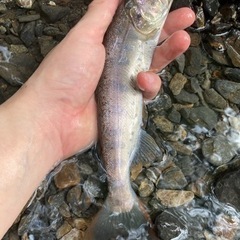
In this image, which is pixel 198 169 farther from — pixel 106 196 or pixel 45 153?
pixel 45 153

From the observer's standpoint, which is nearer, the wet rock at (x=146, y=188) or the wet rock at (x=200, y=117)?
the wet rock at (x=146, y=188)

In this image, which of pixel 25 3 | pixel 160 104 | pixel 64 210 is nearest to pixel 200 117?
pixel 160 104

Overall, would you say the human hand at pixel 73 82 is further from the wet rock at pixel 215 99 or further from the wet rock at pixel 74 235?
the wet rock at pixel 215 99

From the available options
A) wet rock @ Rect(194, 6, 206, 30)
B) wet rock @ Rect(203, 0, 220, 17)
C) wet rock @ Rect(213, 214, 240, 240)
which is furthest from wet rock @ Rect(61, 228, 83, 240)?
wet rock @ Rect(203, 0, 220, 17)

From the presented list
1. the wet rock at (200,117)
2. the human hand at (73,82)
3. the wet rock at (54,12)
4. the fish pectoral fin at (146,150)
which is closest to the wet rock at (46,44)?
the wet rock at (54,12)

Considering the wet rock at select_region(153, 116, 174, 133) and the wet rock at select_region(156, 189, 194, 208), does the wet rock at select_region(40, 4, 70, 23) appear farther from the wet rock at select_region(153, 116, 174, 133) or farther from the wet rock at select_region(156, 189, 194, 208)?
the wet rock at select_region(156, 189, 194, 208)

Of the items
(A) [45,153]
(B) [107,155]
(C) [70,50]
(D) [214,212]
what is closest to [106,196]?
(B) [107,155]

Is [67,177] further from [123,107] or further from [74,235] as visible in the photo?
[123,107]
